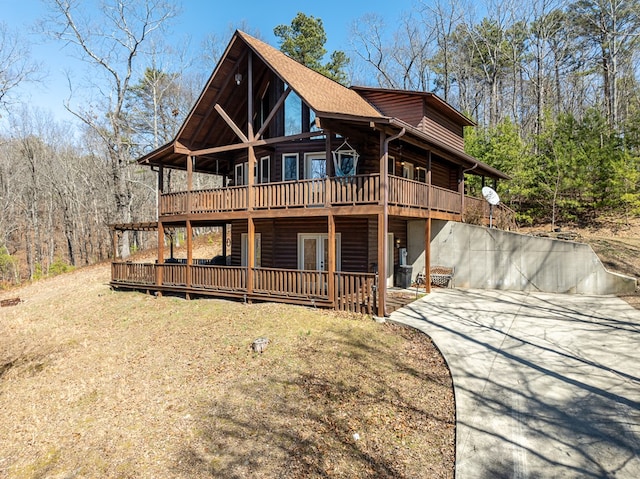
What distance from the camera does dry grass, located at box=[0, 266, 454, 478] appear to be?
534cm

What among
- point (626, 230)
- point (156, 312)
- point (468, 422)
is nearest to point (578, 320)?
point (468, 422)

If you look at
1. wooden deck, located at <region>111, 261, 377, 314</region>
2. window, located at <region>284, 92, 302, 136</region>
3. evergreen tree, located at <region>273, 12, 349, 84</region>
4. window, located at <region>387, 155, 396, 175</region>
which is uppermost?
evergreen tree, located at <region>273, 12, 349, 84</region>

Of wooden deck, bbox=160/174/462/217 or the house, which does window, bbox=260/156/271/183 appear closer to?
the house

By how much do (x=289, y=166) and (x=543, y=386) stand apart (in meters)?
12.0

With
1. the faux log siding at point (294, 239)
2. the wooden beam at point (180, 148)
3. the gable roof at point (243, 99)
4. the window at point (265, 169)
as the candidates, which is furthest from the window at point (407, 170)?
the wooden beam at point (180, 148)

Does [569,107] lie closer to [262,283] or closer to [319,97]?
[319,97]

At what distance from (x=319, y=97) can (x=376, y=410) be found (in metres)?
10.7

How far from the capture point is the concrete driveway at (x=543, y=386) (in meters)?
4.77

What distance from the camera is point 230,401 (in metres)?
6.87

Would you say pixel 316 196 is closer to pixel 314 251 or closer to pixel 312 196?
pixel 312 196

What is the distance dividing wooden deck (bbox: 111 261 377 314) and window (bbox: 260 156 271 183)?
4723mm

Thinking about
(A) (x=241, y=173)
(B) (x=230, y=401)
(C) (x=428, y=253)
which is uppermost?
(A) (x=241, y=173)

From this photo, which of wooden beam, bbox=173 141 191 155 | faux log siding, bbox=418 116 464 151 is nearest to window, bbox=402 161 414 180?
faux log siding, bbox=418 116 464 151

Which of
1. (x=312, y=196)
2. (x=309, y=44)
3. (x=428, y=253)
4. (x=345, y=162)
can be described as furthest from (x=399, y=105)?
(x=309, y=44)
